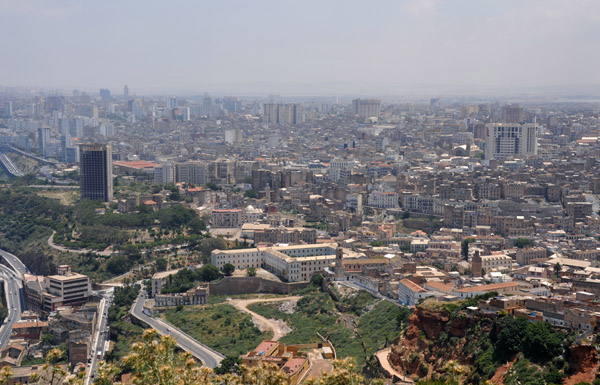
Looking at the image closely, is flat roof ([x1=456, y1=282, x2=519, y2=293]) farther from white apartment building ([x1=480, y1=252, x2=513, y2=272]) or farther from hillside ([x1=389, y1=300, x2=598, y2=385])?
white apartment building ([x1=480, y1=252, x2=513, y2=272])

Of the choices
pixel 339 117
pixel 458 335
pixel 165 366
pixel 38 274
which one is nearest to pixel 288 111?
pixel 339 117

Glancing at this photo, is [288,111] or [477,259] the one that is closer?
[477,259]

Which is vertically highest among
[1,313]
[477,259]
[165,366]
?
[165,366]

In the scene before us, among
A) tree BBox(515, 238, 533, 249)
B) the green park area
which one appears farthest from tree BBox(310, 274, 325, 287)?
tree BBox(515, 238, 533, 249)

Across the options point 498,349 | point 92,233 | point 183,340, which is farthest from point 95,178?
point 498,349

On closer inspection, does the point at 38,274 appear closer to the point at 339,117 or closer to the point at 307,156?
the point at 307,156

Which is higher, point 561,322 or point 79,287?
point 561,322

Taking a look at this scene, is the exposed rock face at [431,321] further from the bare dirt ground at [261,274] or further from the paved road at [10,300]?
the paved road at [10,300]

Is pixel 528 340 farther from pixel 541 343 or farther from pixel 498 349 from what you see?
pixel 498 349
